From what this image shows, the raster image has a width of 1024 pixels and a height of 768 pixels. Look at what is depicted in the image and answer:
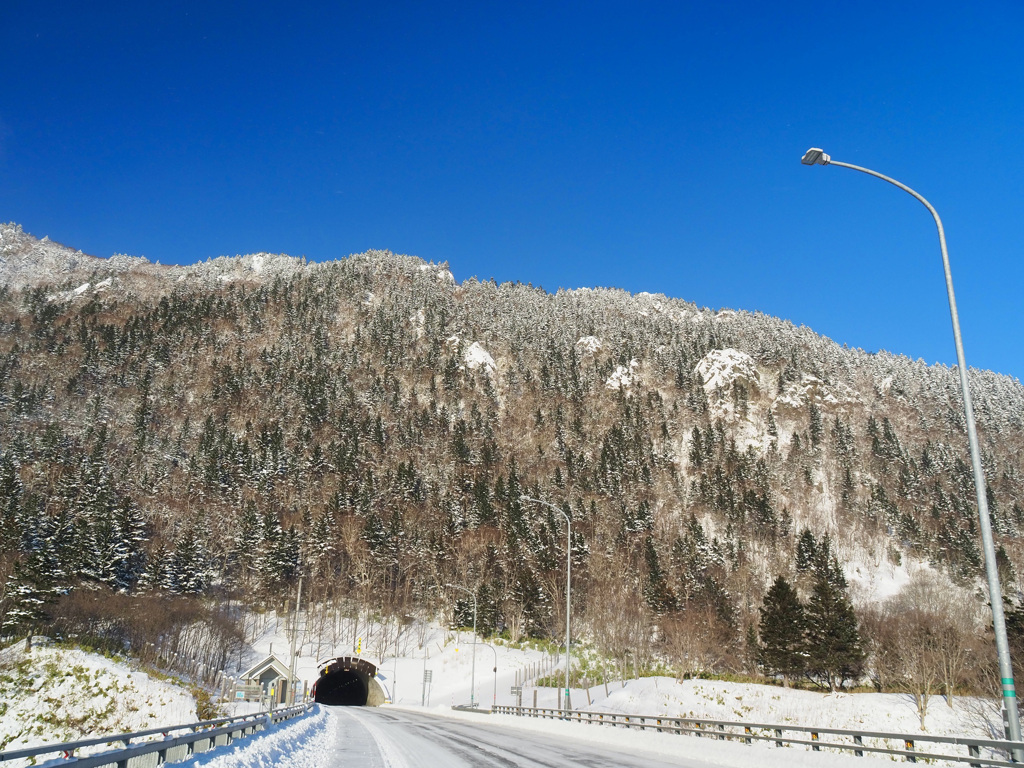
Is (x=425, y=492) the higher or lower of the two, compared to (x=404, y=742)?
higher

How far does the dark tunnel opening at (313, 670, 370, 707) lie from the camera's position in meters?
92.4

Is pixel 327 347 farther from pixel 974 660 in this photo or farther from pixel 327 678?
pixel 974 660

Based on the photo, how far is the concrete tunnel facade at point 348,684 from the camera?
270ft

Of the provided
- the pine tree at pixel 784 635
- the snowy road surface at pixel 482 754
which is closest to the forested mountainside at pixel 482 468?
the pine tree at pixel 784 635

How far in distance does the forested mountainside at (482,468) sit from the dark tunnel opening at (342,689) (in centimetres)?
1103

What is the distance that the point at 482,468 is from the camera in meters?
144

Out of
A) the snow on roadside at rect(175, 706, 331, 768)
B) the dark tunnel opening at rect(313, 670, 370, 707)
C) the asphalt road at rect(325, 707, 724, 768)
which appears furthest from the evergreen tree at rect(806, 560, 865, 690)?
the dark tunnel opening at rect(313, 670, 370, 707)

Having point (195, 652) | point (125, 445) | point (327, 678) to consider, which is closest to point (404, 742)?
point (195, 652)

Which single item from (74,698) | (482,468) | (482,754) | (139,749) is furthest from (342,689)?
(139,749)

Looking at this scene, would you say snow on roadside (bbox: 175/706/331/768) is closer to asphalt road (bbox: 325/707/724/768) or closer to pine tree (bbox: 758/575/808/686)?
asphalt road (bbox: 325/707/724/768)

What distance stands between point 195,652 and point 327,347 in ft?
414

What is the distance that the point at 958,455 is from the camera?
497ft

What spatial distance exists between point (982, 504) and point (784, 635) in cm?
6025

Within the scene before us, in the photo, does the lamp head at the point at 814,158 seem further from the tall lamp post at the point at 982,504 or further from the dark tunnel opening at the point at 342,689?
the dark tunnel opening at the point at 342,689
